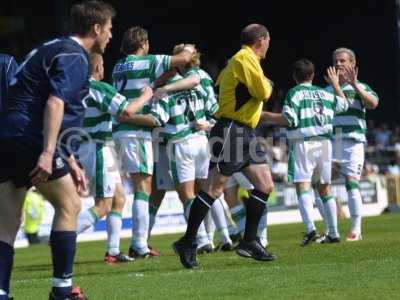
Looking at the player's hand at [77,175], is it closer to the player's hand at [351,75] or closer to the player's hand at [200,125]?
the player's hand at [200,125]

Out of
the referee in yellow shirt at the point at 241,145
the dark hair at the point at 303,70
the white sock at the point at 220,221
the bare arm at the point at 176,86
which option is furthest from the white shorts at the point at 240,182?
the referee in yellow shirt at the point at 241,145

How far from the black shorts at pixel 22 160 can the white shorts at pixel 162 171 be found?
5269mm

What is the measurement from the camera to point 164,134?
1249 cm

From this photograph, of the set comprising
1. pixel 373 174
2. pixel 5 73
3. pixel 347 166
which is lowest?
pixel 373 174

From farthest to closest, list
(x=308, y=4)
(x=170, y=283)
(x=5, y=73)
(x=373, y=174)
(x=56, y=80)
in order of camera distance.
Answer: (x=308, y=4) < (x=373, y=174) < (x=5, y=73) < (x=170, y=283) < (x=56, y=80)

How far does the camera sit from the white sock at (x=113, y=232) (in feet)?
37.8

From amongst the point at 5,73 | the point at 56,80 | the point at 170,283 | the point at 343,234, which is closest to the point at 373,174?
the point at 343,234

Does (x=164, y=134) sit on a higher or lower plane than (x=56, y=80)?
lower

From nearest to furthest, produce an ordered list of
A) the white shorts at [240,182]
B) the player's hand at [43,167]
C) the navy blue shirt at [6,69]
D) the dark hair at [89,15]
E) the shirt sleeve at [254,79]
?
the player's hand at [43,167] → the dark hair at [89,15] → the shirt sleeve at [254,79] → the navy blue shirt at [6,69] → the white shorts at [240,182]

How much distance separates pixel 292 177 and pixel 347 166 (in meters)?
0.78

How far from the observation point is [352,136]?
1389 cm

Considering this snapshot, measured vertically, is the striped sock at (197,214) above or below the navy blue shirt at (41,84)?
below

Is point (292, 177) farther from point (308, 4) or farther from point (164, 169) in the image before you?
point (308, 4)

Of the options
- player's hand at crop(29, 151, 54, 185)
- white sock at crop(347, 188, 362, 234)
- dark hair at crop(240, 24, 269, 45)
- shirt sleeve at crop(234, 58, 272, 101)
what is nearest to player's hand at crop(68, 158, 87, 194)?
player's hand at crop(29, 151, 54, 185)
